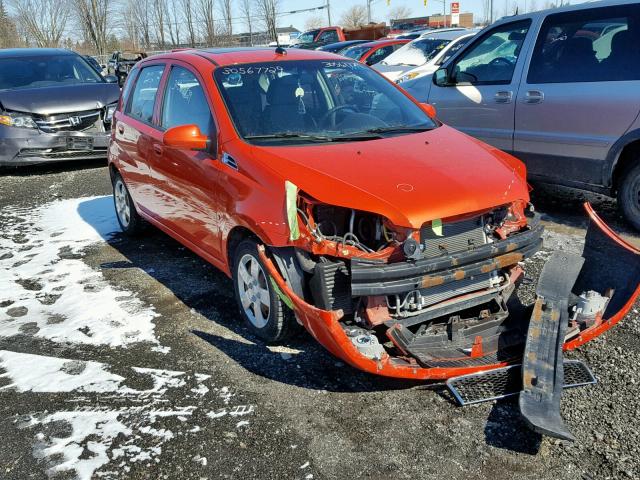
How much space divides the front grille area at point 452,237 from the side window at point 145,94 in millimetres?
2909

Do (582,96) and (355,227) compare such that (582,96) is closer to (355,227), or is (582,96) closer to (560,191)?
(560,191)

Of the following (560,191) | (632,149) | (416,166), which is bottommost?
(560,191)

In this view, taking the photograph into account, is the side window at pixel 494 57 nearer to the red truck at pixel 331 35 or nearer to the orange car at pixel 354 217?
the orange car at pixel 354 217

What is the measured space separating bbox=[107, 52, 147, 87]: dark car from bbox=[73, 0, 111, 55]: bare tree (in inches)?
339

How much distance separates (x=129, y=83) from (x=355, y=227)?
11.7 feet

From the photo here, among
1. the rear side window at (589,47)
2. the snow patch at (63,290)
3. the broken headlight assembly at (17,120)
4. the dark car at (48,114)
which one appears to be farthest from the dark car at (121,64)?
the rear side window at (589,47)

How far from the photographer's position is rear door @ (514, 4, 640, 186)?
5602 millimetres

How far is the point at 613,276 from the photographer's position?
398 centimetres

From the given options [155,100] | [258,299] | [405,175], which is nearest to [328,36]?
[155,100]

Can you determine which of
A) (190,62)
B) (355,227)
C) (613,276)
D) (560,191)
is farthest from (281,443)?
(560,191)

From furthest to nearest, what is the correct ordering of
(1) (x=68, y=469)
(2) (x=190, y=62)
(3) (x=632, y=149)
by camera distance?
(3) (x=632, y=149)
(2) (x=190, y=62)
(1) (x=68, y=469)

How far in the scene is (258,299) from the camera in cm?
401

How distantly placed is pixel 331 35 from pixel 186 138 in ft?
84.8

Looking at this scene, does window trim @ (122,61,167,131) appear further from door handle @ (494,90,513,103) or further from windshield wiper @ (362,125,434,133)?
door handle @ (494,90,513,103)
